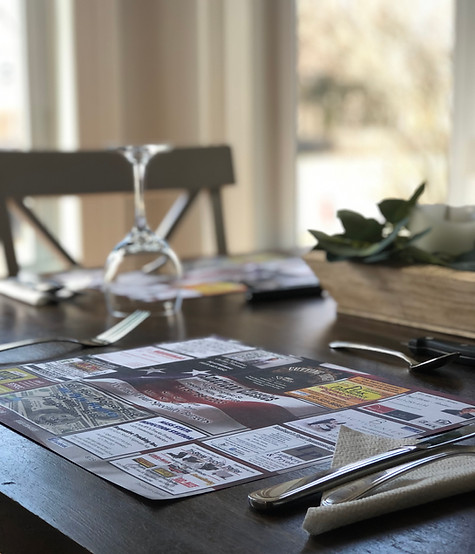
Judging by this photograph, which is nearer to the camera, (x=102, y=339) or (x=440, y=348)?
(x=440, y=348)

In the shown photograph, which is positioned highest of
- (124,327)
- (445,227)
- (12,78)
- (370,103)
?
(12,78)

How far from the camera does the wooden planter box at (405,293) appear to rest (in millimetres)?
975

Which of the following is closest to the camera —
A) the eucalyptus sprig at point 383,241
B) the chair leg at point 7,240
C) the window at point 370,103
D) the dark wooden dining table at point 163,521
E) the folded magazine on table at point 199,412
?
the dark wooden dining table at point 163,521

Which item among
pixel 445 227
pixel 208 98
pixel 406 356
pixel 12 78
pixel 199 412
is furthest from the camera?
pixel 208 98

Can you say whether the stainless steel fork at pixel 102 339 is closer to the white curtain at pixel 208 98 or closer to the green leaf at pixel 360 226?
the green leaf at pixel 360 226

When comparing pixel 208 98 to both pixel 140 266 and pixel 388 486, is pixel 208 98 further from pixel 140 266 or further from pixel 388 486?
pixel 388 486

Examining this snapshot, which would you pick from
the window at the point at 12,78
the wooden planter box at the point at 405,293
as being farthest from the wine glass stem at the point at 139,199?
the window at the point at 12,78

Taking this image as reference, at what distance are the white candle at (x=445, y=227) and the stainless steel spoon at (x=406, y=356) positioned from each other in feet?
0.75

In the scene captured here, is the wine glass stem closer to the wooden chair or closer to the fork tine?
the fork tine

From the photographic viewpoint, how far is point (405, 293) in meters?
1.04

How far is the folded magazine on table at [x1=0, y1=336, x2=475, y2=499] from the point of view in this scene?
1.83 feet

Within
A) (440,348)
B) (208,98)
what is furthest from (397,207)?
(208,98)

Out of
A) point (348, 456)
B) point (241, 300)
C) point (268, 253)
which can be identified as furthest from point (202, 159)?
point (348, 456)

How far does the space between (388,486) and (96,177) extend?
1.46 meters
